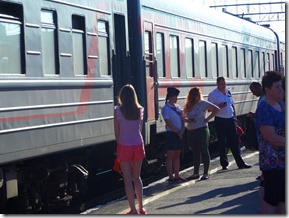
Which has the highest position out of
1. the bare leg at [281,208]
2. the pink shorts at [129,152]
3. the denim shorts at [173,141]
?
the pink shorts at [129,152]

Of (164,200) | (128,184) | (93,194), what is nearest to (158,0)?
(93,194)

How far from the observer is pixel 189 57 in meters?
18.4

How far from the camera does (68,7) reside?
1208cm

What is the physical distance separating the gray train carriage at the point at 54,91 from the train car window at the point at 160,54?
1.88 metres

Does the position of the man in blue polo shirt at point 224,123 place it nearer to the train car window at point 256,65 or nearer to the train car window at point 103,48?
the train car window at point 103,48

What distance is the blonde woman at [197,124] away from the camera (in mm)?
14922

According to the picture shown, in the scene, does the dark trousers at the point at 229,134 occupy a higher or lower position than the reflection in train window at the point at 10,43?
lower

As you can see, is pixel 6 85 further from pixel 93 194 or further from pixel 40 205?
pixel 93 194

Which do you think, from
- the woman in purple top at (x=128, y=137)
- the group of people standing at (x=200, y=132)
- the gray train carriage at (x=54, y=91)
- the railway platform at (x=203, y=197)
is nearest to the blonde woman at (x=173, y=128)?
the group of people standing at (x=200, y=132)

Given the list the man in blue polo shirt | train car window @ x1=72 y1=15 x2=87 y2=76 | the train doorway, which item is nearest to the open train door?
the train doorway

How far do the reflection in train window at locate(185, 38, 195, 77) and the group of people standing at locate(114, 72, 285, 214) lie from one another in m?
1.90

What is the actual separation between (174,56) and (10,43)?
7073 millimetres

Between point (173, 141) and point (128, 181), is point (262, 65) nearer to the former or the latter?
point (173, 141)

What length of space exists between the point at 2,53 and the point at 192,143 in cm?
556
